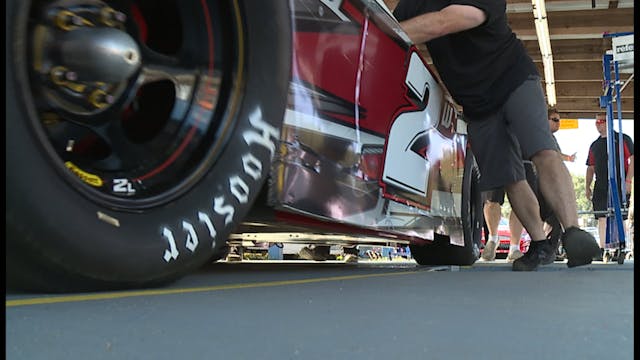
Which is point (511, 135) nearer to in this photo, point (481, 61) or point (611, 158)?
point (481, 61)

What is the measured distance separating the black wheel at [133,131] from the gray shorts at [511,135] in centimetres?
169

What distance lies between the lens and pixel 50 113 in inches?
49.7

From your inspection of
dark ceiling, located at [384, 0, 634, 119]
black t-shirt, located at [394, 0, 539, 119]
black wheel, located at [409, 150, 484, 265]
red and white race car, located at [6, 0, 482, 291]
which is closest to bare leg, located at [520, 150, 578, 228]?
black t-shirt, located at [394, 0, 539, 119]

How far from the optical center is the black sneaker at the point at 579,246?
108 inches

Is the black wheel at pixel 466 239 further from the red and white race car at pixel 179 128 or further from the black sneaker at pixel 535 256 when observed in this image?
the red and white race car at pixel 179 128

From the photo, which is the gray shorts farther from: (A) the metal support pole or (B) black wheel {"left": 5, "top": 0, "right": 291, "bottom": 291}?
(A) the metal support pole

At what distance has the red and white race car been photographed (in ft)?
3.65

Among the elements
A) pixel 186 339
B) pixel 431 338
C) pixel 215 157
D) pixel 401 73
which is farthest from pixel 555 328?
pixel 401 73

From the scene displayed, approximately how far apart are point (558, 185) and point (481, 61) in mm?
676

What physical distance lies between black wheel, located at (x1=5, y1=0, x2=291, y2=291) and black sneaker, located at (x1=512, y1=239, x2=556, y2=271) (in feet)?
6.08

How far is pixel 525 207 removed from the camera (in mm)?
3320

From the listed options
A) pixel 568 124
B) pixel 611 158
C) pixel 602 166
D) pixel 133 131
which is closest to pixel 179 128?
pixel 133 131

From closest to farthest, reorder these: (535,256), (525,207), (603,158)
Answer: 1. (535,256)
2. (525,207)
3. (603,158)

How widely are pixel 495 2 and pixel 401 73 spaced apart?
75 cm
